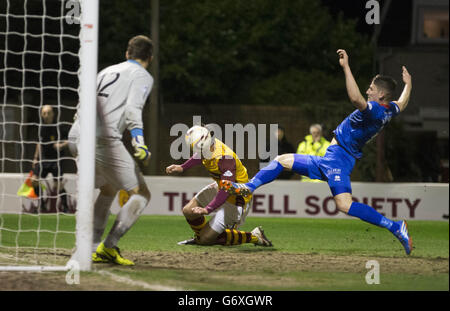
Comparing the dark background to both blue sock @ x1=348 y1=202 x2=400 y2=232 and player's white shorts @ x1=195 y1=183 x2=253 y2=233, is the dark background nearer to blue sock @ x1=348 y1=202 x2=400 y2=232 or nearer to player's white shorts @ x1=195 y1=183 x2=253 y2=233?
player's white shorts @ x1=195 y1=183 x2=253 y2=233

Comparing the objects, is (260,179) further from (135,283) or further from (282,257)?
(135,283)

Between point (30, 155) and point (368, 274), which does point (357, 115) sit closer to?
point (368, 274)

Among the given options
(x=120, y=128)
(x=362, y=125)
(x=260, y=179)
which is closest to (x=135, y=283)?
(x=120, y=128)

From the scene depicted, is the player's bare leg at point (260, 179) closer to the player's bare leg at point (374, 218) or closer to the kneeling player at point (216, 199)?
the kneeling player at point (216, 199)

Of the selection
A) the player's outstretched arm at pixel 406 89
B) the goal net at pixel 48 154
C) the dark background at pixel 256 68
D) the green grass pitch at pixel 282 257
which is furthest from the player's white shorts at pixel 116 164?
the dark background at pixel 256 68

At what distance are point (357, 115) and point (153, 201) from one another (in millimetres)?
7182

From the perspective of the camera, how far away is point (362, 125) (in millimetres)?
7801

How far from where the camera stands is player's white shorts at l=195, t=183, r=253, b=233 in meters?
8.51

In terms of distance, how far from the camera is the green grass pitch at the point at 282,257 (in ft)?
21.5

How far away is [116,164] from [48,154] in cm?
693

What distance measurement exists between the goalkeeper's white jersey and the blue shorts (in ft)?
6.29

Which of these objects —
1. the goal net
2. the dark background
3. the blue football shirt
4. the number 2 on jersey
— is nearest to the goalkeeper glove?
the goal net

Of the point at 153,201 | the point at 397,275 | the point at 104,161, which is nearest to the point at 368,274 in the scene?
the point at 397,275

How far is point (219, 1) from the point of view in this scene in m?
25.8
